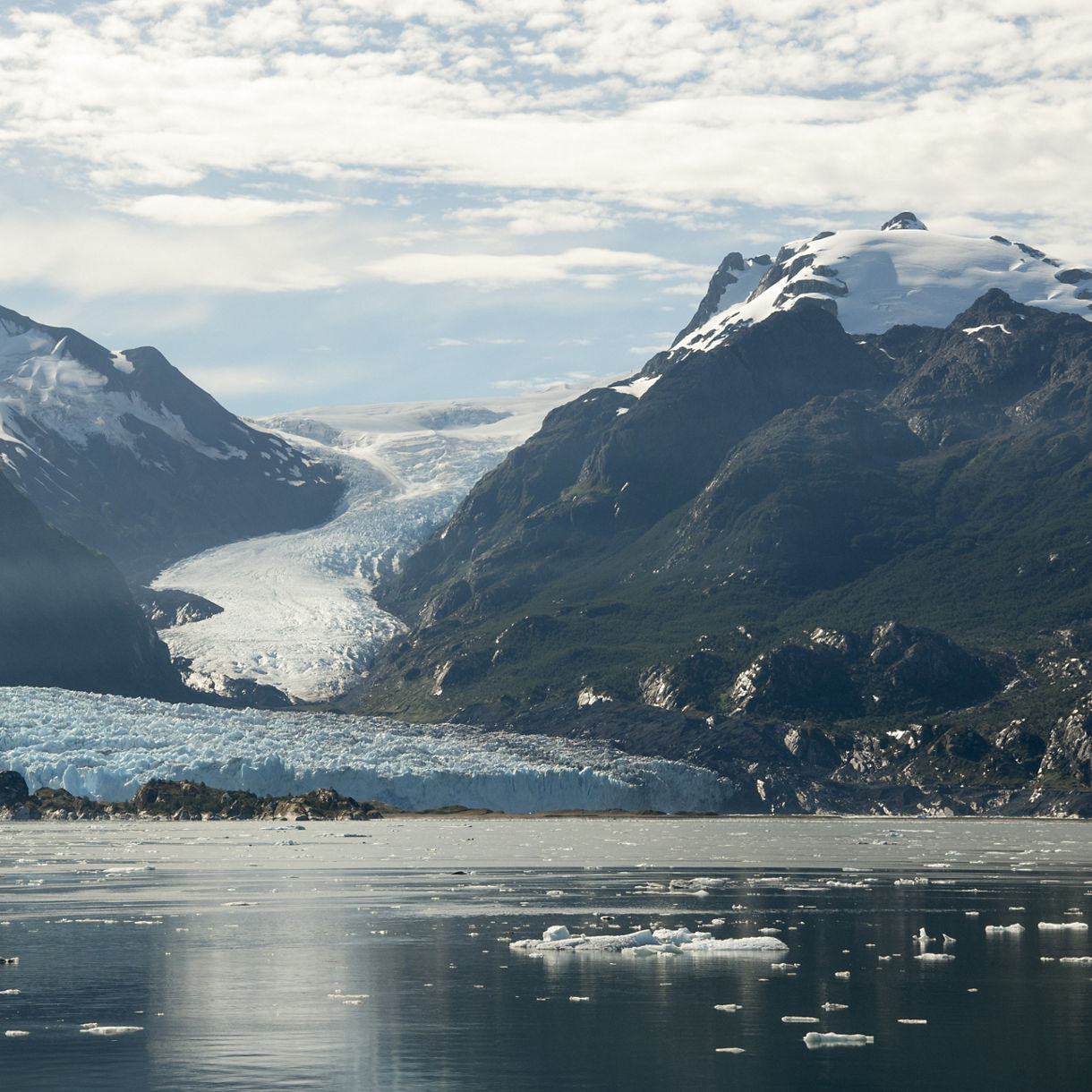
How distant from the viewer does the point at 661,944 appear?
53.5 metres

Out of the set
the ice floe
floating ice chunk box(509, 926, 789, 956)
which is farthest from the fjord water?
floating ice chunk box(509, 926, 789, 956)

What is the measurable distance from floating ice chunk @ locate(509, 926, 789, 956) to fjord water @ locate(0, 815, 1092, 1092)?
82 cm

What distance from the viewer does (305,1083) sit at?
111 ft

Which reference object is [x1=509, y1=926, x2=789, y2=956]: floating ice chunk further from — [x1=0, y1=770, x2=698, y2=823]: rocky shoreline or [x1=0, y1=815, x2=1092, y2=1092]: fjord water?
[x1=0, y1=770, x2=698, y2=823]: rocky shoreline

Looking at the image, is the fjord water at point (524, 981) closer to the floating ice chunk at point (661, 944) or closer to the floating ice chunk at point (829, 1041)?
the floating ice chunk at point (829, 1041)

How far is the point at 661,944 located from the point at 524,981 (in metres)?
7.60

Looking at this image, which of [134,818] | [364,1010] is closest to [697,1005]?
[364,1010]

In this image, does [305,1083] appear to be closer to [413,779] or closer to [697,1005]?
[697,1005]

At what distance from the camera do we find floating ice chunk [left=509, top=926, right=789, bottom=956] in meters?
53.4

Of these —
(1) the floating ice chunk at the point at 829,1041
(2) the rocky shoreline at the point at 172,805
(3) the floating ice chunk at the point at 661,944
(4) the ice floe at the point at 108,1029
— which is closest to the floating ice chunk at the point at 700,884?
(3) the floating ice chunk at the point at 661,944

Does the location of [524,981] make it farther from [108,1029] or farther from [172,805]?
[172,805]

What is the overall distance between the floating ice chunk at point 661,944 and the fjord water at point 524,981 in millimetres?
823

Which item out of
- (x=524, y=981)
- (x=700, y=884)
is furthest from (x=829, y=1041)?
(x=700, y=884)

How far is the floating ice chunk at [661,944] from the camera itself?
Result: 5338 centimetres
